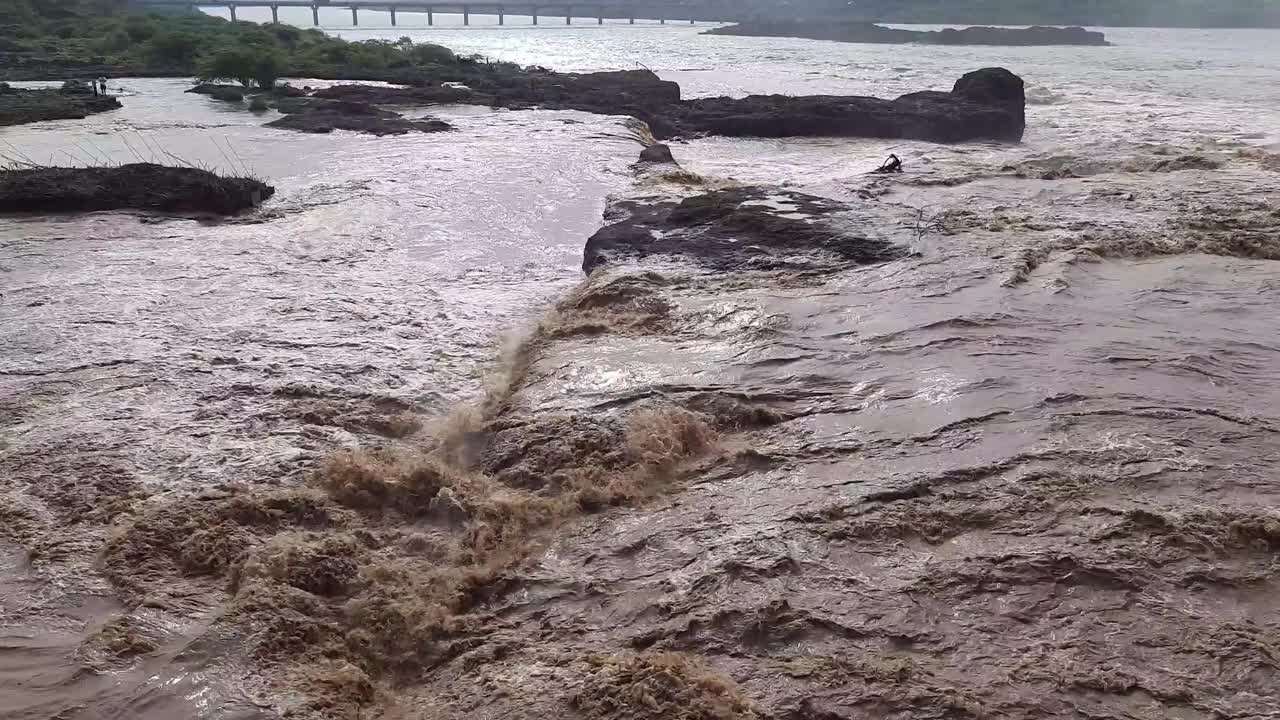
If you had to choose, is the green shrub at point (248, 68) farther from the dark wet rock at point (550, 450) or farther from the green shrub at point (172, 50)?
the dark wet rock at point (550, 450)

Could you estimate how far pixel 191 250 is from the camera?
9461 millimetres

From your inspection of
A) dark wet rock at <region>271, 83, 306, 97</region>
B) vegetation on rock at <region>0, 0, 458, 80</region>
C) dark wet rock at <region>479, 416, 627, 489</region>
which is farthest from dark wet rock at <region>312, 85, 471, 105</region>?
dark wet rock at <region>479, 416, 627, 489</region>

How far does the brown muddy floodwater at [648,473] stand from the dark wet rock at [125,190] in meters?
0.53

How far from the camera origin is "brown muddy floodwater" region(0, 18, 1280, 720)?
3.50 metres

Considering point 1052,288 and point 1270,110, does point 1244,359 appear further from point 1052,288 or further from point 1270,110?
point 1270,110

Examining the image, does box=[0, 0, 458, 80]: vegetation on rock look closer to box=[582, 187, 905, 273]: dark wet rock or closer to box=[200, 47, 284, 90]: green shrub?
box=[200, 47, 284, 90]: green shrub

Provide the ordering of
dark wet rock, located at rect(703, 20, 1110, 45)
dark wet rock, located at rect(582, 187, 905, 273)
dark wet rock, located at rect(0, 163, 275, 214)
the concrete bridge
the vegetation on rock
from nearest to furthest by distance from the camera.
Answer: dark wet rock, located at rect(582, 187, 905, 273) < dark wet rock, located at rect(0, 163, 275, 214) < the vegetation on rock < dark wet rock, located at rect(703, 20, 1110, 45) < the concrete bridge

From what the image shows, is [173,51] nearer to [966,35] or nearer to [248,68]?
[248,68]

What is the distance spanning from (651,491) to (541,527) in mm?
609

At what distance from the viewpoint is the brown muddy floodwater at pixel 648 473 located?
11.5ft

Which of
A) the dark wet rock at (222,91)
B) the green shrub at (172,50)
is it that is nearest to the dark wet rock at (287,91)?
the dark wet rock at (222,91)

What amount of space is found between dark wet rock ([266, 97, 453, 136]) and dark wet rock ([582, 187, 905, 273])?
8.02 m

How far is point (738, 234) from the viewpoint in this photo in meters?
9.13

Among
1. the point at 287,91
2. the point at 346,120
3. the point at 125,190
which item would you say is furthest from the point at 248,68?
the point at 125,190
